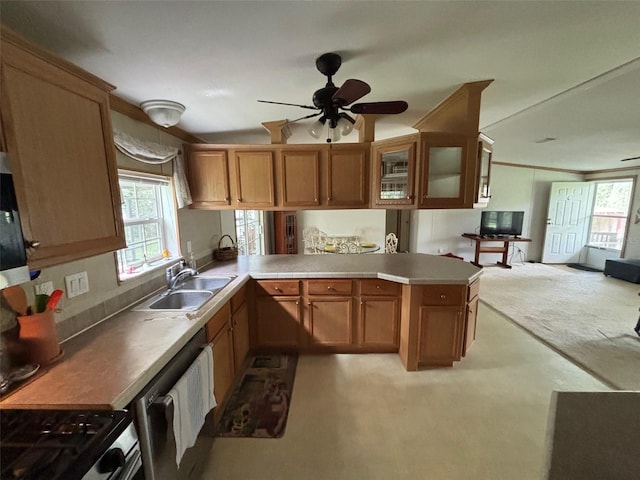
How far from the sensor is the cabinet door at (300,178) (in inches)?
109

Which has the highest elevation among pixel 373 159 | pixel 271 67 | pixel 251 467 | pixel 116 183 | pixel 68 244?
pixel 271 67

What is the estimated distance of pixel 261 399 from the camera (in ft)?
6.96

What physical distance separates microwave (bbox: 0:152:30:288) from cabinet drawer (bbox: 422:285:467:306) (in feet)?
7.98

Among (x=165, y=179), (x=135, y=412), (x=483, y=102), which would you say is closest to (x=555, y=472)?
(x=135, y=412)

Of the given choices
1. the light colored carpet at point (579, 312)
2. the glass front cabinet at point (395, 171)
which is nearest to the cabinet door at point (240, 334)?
the glass front cabinet at point (395, 171)

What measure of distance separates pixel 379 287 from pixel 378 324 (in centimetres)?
38

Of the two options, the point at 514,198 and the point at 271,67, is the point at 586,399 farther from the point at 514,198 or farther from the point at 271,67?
the point at 514,198

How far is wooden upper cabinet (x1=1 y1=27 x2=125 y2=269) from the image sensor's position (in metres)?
0.90

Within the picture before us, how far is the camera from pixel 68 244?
1.08 metres

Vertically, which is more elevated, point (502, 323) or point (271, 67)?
point (271, 67)

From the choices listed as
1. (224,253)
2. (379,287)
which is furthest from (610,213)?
(224,253)

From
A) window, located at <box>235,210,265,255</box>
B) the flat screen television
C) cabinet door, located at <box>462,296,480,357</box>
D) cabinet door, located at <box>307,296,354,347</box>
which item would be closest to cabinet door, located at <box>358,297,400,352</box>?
cabinet door, located at <box>307,296,354,347</box>

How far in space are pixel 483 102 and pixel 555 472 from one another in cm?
277

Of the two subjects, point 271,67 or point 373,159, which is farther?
point 373,159
